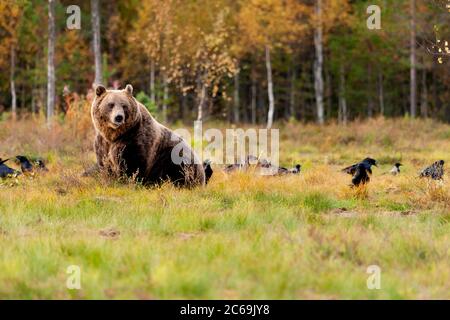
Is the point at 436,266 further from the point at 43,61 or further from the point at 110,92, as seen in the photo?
the point at 43,61

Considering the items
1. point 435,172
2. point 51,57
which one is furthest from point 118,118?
point 51,57

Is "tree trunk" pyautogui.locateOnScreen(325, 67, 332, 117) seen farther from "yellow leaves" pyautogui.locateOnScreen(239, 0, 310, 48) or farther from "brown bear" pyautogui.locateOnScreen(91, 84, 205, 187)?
"brown bear" pyautogui.locateOnScreen(91, 84, 205, 187)

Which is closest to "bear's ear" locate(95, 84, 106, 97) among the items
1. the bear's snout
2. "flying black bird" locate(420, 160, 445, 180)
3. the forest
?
the bear's snout

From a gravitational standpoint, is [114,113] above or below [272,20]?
below

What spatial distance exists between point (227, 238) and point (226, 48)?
27308mm

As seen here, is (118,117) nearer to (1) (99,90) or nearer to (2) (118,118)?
(2) (118,118)

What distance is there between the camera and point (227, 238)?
271 inches

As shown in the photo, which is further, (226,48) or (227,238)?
(226,48)

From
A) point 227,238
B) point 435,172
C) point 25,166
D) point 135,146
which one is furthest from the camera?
point 25,166

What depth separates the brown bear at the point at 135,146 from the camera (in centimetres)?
998

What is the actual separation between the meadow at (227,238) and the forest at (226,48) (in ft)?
61.8

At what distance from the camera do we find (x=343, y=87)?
4197 cm
